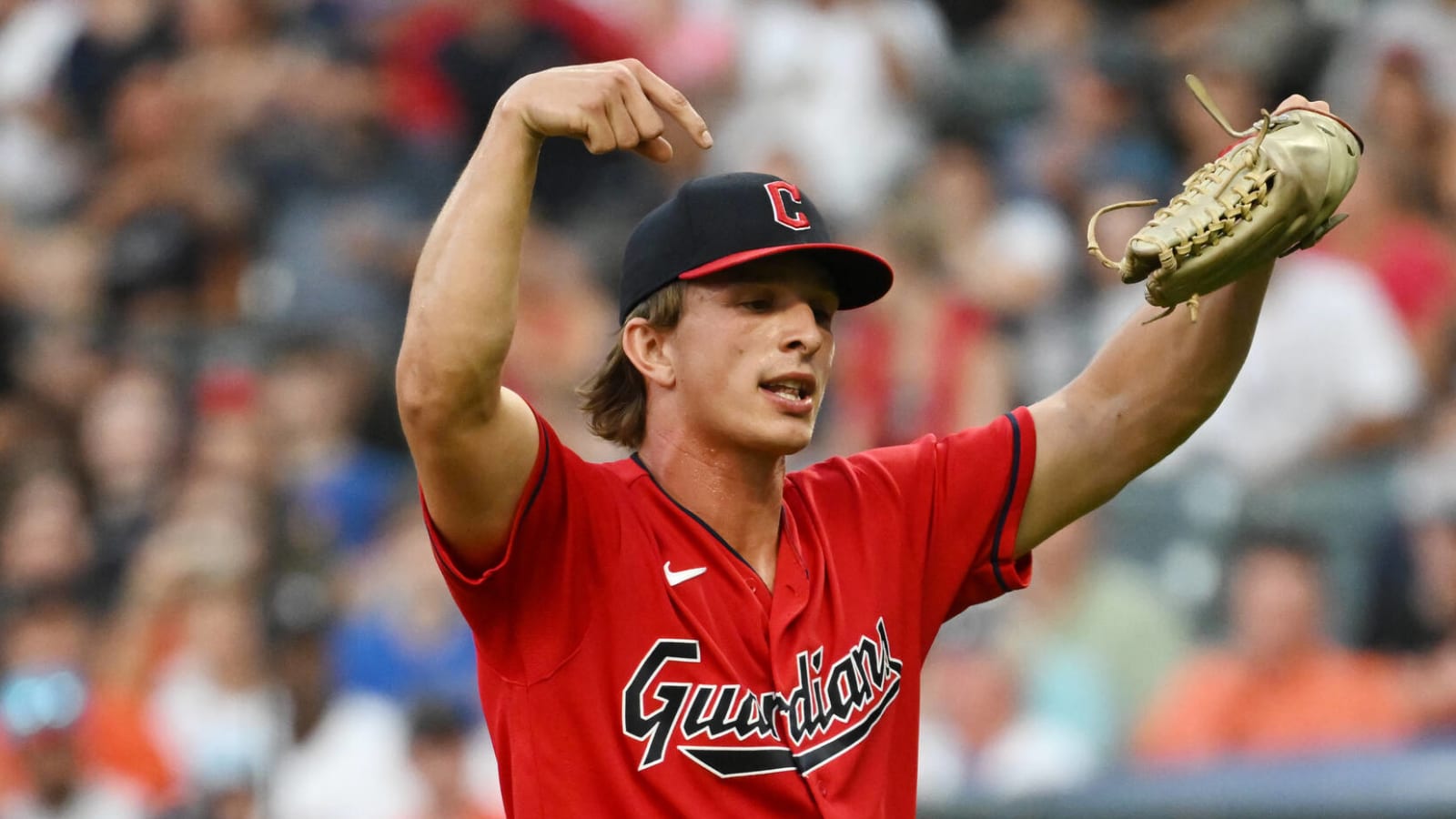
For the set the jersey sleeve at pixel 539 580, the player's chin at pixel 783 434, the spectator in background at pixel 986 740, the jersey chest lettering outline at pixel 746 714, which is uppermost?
the player's chin at pixel 783 434

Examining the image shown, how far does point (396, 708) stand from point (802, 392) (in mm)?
3951

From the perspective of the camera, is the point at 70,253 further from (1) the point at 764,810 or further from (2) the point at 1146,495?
(1) the point at 764,810

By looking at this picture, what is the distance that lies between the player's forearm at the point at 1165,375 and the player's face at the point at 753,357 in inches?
17.2

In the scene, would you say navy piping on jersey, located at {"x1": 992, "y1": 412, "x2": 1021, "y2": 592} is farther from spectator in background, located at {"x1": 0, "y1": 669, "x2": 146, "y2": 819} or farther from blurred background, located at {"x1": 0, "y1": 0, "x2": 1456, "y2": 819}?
spectator in background, located at {"x1": 0, "y1": 669, "x2": 146, "y2": 819}

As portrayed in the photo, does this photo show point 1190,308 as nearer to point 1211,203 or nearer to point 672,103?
point 1211,203

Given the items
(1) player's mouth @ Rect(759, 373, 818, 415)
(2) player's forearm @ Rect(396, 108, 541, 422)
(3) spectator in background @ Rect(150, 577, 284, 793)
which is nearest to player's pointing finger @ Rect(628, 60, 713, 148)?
(2) player's forearm @ Rect(396, 108, 541, 422)

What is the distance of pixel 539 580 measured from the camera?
247cm

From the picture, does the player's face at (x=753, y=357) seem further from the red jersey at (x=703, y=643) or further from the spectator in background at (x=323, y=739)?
the spectator in background at (x=323, y=739)

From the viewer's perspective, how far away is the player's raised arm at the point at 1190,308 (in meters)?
2.48

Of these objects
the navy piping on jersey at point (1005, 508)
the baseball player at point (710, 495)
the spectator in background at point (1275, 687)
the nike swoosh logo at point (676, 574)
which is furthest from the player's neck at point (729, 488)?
the spectator in background at point (1275, 687)

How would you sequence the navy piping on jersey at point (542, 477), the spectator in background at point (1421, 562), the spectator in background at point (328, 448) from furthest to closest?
the spectator in background at point (328, 448) < the spectator in background at point (1421, 562) < the navy piping on jersey at point (542, 477)

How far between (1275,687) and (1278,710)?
7cm

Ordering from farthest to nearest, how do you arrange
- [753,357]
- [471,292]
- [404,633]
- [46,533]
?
[46,533]
[404,633]
[753,357]
[471,292]

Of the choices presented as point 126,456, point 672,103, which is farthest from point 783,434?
point 126,456
